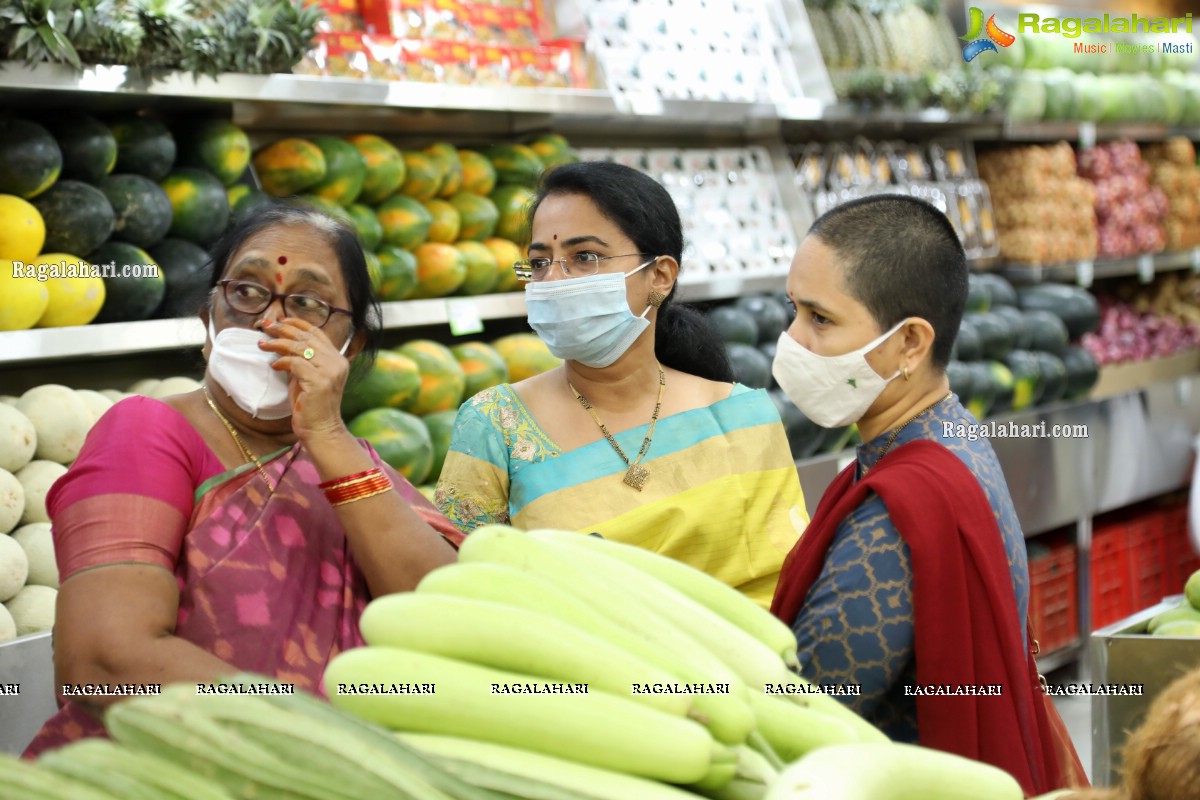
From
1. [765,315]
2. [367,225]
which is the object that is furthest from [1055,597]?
[367,225]

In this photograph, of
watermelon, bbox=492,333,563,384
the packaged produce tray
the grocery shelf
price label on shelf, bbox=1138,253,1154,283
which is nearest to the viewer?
the packaged produce tray

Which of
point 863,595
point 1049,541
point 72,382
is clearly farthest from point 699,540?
point 1049,541

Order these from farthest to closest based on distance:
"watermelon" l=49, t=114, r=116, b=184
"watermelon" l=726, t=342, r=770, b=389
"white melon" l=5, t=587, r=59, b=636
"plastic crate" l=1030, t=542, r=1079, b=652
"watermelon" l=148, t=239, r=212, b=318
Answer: "plastic crate" l=1030, t=542, r=1079, b=652, "watermelon" l=726, t=342, r=770, b=389, "watermelon" l=148, t=239, r=212, b=318, "watermelon" l=49, t=114, r=116, b=184, "white melon" l=5, t=587, r=59, b=636

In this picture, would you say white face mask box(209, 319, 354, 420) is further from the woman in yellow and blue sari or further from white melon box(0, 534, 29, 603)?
white melon box(0, 534, 29, 603)

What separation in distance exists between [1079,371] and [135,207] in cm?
431

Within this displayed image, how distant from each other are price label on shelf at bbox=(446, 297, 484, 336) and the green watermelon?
44.3 inches

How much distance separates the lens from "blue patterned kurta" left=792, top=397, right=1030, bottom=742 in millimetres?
1557

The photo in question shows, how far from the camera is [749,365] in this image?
161 inches

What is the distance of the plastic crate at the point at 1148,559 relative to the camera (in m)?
5.75

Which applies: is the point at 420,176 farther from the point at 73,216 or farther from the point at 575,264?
the point at 575,264

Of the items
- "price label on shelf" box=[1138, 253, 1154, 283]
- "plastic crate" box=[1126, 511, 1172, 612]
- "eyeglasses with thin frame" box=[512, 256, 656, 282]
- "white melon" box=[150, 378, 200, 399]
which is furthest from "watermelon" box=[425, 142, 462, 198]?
"price label on shelf" box=[1138, 253, 1154, 283]

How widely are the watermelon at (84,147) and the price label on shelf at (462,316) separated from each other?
3.27 feet

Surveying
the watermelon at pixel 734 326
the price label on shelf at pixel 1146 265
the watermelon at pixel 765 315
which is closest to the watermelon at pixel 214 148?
the watermelon at pixel 734 326

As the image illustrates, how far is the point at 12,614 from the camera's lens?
254 centimetres
